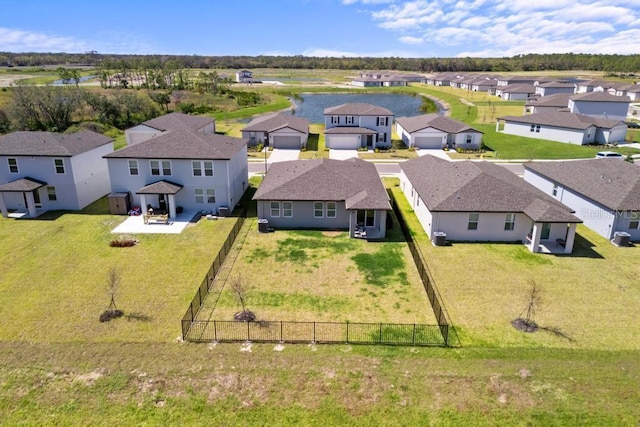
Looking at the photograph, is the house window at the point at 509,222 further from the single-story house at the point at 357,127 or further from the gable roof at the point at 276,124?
the gable roof at the point at 276,124

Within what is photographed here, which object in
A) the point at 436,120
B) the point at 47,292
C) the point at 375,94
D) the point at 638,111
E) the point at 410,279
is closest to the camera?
the point at 47,292

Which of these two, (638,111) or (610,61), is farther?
(610,61)

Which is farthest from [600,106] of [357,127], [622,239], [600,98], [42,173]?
[42,173]

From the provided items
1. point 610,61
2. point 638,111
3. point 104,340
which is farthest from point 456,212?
point 610,61

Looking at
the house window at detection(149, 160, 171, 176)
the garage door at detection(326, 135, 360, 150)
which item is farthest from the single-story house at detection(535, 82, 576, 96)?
the house window at detection(149, 160, 171, 176)

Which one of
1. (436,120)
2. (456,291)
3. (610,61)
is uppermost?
(610,61)

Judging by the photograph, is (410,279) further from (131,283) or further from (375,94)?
(375,94)

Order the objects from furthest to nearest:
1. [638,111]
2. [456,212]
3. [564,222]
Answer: [638,111], [456,212], [564,222]
